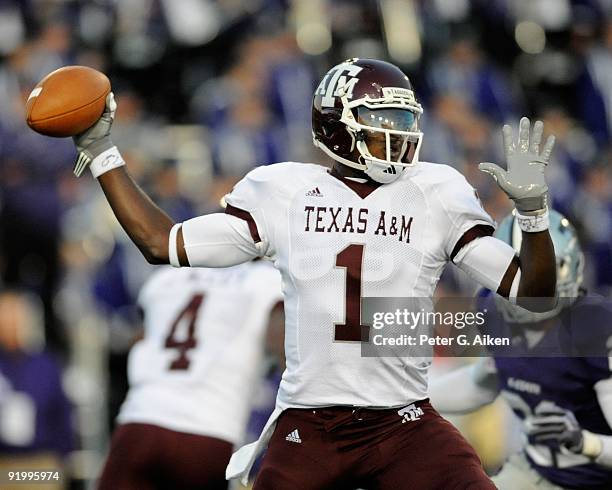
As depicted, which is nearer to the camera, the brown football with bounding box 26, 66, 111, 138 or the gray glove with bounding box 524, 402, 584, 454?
the brown football with bounding box 26, 66, 111, 138

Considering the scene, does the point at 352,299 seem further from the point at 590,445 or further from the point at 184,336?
the point at 184,336

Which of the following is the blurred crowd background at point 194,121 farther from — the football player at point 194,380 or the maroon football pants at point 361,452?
the maroon football pants at point 361,452

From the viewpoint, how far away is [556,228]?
4.97m

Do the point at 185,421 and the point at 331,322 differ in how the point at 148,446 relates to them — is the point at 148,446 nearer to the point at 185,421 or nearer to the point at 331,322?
the point at 185,421

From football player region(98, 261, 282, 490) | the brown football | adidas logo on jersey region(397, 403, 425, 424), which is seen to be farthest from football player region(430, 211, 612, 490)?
the brown football

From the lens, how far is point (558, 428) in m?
4.57

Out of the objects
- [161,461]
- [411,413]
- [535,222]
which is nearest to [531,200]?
[535,222]

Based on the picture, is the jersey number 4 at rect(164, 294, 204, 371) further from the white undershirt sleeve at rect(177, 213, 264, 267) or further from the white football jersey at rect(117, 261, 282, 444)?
the white undershirt sleeve at rect(177, 213, 264, 267)

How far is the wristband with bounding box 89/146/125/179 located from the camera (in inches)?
161

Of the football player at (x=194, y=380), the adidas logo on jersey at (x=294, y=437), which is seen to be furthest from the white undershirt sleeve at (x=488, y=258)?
the football player at (x=194, y=380)

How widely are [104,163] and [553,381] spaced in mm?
1946

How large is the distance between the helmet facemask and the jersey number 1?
0.28 metres

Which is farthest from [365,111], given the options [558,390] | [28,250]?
[28,250]

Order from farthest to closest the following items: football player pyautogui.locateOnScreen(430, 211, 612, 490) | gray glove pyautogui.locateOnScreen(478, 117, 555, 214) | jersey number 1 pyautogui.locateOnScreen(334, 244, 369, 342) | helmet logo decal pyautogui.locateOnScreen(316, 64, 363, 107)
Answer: football player pyautogui.locateOnScreen(430, 211, 612, 490)
helmet logo decal pyautogui.locateOnScreen(316, 64, 363, 107)
jersey number 1 pyautogui.locateOnScreen(334, 244, 369, 342)
gray glove pyautogui.locateOnScreen(478, 117, 555, 214)
